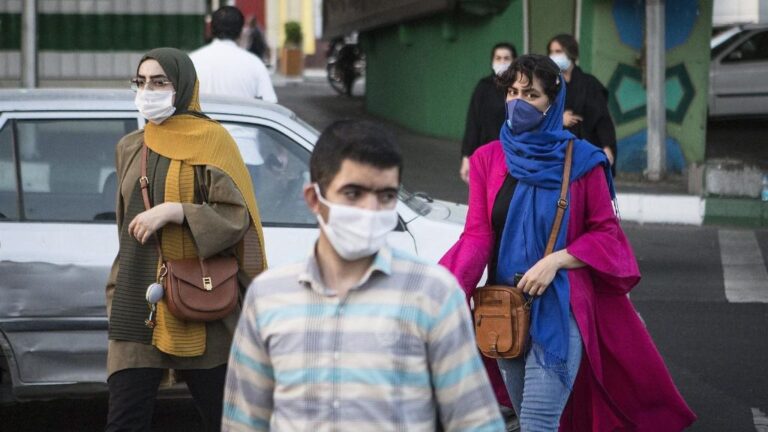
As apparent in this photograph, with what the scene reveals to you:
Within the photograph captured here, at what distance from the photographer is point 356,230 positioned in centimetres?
283

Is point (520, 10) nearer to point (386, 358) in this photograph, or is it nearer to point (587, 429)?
point (587, 429)

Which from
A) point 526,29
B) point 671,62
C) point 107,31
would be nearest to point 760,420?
point 107,31

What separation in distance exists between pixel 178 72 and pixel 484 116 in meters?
4.32

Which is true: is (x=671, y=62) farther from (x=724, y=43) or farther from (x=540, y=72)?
(x=540, y=72)

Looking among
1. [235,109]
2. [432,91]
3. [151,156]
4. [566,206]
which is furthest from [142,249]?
[432,91]

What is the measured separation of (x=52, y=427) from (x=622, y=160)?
9967 mm

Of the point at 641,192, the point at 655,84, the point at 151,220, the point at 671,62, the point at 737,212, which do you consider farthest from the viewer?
the point at 671,62

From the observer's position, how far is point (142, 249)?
4.45m

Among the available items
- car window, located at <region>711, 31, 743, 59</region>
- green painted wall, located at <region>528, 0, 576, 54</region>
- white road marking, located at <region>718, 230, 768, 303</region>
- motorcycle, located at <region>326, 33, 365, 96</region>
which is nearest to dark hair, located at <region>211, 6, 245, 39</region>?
white road marking, located at <region>718, 230, 768, 303</region>

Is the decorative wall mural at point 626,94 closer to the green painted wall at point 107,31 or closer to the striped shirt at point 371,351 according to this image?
the green painted wall at point 107,31

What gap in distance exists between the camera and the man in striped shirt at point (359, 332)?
2.84m

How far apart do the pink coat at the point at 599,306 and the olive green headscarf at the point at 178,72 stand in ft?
3.32

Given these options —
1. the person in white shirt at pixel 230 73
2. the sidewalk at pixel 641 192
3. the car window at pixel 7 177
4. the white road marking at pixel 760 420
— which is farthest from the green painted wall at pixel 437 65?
the car window at pixel 7 177

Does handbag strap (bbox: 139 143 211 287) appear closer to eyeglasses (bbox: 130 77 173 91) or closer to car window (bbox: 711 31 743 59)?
eyeglasses (bbox: 130 77 173 91)
